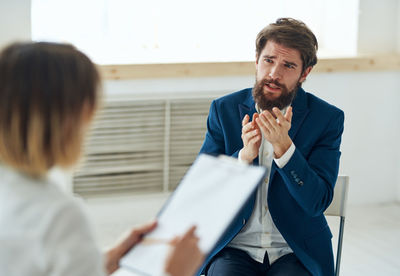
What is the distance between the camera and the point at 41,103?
3.34 ft

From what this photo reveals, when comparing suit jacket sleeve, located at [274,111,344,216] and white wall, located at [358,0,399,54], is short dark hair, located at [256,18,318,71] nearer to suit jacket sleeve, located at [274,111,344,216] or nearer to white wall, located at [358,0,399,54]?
suit jacket sleeve, located at [274,111,344,216]

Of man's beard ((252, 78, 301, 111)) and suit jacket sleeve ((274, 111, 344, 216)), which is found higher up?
man's beard ((252, 78, 301, 111))

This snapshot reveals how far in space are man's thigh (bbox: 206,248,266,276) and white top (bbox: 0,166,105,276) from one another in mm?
880

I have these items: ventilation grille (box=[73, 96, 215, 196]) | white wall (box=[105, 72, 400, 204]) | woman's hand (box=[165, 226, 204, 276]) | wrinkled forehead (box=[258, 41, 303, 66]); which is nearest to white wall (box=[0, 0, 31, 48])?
ventilation grille (box=[73, 96, 215, 196])

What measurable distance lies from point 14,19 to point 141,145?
976 millimetres

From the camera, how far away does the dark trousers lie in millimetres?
1861

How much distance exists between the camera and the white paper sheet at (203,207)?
1.24 m

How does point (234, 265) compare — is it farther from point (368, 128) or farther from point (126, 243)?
point (368, 128)

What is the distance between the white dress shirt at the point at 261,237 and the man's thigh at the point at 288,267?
0.03m

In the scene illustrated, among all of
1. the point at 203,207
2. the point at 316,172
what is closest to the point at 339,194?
the point at 316,172

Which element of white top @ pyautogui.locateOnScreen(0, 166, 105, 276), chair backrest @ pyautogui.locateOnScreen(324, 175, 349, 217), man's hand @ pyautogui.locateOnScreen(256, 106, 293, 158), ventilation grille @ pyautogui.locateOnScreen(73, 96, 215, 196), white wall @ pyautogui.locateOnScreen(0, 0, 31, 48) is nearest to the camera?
white top @ pyautogui.locateOnScreen(0, 166, 105, 276)

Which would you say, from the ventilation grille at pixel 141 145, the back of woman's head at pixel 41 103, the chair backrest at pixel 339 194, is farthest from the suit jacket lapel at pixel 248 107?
the ventilation grille at pixel 141 145

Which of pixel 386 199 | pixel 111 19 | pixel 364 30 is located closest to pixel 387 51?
pixel 364 30

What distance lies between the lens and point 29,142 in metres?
1.03
